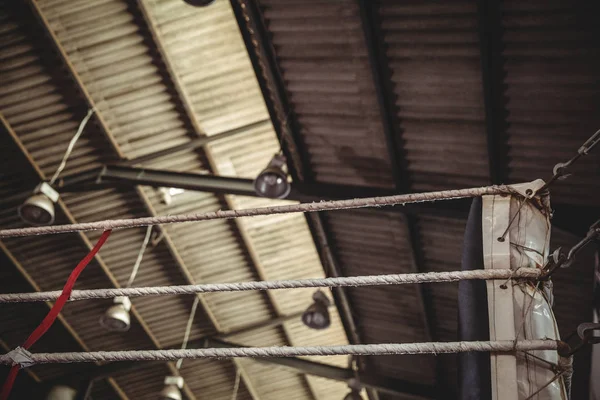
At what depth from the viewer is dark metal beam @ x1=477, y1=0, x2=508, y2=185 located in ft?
15.2

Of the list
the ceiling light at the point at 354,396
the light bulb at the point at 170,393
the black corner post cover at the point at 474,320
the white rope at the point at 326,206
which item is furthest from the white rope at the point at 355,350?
the ceiling light at the point at 354,396

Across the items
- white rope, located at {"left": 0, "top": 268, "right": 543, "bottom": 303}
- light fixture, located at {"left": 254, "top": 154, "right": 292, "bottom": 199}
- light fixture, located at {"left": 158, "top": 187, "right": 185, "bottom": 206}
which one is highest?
light fixture, located at {"left": 158, "top": 187, "right": 185, "bottom": 206}

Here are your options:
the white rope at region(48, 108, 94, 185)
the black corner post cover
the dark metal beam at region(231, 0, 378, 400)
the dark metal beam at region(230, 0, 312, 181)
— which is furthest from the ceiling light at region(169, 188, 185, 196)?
the black corner post cover

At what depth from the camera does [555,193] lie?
5.40 meters

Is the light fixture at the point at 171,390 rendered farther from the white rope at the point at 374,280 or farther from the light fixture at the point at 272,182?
the white rope at the point at 374,280

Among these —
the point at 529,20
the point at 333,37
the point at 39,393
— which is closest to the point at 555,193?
the point at 529,20

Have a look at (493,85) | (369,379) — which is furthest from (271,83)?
(369,379)

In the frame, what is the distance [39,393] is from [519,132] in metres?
10.7

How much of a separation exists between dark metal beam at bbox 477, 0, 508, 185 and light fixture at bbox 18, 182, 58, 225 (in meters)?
5.43

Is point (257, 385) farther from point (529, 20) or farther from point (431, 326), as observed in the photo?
point (529, 20)

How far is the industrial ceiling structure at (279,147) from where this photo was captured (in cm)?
509

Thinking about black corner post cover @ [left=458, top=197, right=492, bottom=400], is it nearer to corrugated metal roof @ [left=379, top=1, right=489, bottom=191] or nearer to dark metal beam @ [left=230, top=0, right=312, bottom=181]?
corrugated metal roof @ [left=379, top=1, right=489, bottom=191]

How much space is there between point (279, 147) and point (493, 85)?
3766mm

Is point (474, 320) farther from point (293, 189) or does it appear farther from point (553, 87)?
point (293, 189)
